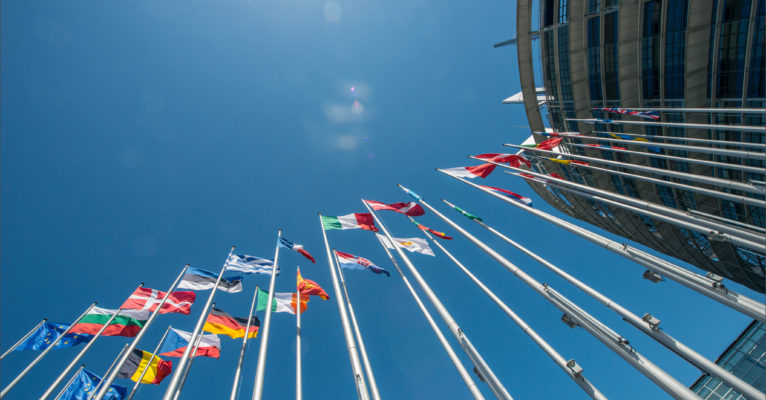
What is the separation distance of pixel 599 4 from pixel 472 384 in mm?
25872

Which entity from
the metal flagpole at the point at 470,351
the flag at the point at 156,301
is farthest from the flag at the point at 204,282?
the metal flagpole at the point at 470,351

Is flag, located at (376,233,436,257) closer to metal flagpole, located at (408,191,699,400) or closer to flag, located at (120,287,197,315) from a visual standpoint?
metal flagpole, located at (408,191,699,400)

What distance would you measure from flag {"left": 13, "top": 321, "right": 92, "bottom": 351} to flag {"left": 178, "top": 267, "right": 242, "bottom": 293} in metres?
5.09

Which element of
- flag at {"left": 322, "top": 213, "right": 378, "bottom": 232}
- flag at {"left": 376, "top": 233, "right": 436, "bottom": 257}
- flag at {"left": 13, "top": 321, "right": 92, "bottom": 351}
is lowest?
flag at {"left": 376, "top": 233, "right": 436, "bottom": 257}

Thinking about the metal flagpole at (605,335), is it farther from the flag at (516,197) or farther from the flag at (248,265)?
the flag at (248,265)

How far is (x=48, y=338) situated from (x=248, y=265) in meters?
9.02

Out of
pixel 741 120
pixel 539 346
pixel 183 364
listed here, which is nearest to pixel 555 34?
pixel 741 120

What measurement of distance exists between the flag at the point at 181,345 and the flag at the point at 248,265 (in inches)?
166

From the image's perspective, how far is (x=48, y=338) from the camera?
13.5 meters

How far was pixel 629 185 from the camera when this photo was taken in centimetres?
2695

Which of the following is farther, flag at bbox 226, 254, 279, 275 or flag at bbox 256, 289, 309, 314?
flag at bbox 226, 254, 279, 275

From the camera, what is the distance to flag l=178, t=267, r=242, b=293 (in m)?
14.6

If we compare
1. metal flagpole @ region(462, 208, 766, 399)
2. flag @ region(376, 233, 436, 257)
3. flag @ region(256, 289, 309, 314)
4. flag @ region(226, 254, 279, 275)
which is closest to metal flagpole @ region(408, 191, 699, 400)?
metal flagpole @ region(462, 208, 766, 399)

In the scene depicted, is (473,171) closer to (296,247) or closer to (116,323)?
(296,247)
